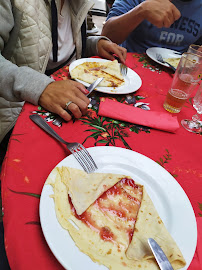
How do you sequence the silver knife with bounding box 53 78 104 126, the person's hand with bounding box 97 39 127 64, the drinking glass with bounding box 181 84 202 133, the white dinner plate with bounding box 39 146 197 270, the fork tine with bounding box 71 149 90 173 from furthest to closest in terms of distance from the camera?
1. the person's hand with bounding box 97 39 127 64
2. the drinking glass with bounding box 181 84 202 133
3. the silver knife with bounding box 53 78 104 126
4. the fork tine with bounding box 71 149 90 173
5. the white dinner plate with bounding box 39 146 197 270

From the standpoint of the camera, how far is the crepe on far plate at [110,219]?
427 millimetres

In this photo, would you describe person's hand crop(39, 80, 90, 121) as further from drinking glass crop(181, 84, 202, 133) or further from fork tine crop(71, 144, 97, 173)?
drinking glass crop(181, 84, 202, 133)

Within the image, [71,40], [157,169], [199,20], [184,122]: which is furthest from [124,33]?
[157,169]

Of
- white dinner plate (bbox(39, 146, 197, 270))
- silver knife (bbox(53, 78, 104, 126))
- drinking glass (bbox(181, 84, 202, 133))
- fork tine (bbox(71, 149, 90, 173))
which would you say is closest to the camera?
white dinner plate (bbox(39, 146, 197, 270))

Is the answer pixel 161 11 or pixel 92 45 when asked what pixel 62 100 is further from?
pixel 161 11

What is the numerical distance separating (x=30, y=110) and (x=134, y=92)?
1.75 ft

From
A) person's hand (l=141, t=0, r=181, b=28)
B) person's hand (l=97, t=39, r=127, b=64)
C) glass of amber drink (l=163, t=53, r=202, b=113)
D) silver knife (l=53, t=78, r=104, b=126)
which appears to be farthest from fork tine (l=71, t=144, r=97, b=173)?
person's hand (l=141, t=0, r=181, b=28)

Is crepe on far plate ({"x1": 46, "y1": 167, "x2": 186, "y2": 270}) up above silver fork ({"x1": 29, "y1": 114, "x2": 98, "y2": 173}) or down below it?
below

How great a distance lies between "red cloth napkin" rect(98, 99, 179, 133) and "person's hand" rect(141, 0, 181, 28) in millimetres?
871

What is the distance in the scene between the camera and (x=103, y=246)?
0.45m

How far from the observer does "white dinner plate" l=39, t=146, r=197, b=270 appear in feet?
1.32

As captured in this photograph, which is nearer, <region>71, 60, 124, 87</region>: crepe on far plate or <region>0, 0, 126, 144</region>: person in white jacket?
<region>0, 0, 126, 144</region>: person in white jacket

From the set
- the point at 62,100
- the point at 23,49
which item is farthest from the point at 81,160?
the point at 23,49

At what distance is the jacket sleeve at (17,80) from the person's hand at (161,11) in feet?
3.06
